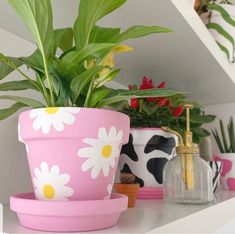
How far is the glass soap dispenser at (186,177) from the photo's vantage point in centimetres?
64

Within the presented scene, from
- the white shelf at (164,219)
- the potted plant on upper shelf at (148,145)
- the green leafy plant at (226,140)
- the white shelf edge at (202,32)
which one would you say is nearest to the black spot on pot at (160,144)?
the potted plant on upper shelf at (148,145)

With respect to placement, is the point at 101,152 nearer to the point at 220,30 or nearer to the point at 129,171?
the point at 129,171

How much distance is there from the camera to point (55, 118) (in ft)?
1.15

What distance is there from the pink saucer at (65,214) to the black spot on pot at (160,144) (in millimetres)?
333

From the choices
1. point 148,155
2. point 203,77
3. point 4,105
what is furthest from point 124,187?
point 203,77

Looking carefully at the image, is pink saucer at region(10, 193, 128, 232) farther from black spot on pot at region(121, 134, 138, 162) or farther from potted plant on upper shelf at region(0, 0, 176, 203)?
black spot on pot at region(121, 134, 138, 162)

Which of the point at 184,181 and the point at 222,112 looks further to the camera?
the point at 222,112

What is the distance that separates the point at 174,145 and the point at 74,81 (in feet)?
1.23

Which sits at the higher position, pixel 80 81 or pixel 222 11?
pixel 222 11

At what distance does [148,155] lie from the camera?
673 millimetres

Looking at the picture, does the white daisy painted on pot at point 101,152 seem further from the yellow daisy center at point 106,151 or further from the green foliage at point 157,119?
the green foliage at point 157,119

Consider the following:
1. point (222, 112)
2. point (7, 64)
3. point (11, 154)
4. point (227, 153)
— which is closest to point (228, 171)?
point (227, 153)

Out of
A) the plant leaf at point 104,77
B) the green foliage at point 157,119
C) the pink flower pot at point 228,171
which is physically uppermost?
the plant leaf at point 104,77

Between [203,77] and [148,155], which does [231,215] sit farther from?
[203,77]
